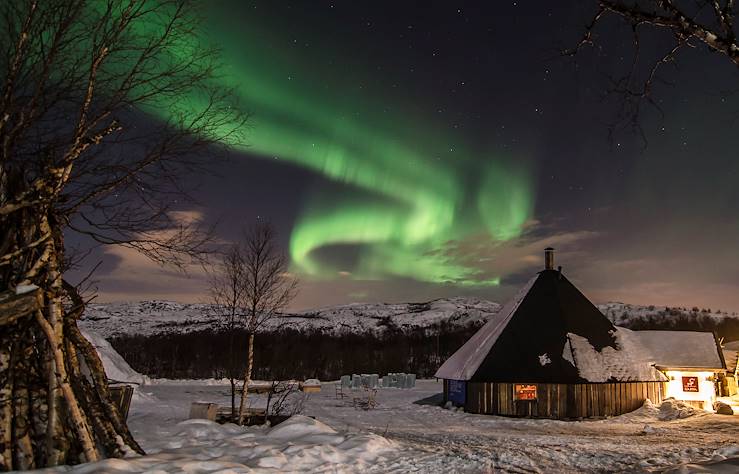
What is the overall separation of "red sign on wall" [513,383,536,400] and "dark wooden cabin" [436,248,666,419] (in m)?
0.03

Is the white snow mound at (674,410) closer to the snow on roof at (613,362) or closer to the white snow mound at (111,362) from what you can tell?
the snow on roof at (613,362)

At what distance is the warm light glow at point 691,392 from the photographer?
2805cm

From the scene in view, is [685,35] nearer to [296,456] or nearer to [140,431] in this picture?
[296,456]

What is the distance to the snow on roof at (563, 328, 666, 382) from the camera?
84.4 feet

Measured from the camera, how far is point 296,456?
868cm

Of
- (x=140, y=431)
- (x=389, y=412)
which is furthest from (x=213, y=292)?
(x=389, y=412)

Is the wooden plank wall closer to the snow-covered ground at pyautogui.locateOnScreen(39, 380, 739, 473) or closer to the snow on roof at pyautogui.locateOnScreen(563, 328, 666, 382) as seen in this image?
the snow on roof at pyautogui.locateOnScreen(563, 328, 666, 382)

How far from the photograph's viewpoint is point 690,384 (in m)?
28.2

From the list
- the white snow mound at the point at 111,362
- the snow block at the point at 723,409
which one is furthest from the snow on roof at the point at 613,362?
the white snow mound at the point at 111,362

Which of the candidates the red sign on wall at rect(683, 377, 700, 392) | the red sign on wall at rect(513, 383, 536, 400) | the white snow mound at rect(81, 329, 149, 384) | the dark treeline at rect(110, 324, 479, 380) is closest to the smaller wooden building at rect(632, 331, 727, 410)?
the red sign on wall at rect(683, 377, 700, 392)

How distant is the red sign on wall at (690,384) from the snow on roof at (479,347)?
888 cm

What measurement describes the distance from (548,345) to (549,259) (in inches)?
253

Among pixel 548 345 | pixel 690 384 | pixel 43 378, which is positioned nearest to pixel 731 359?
pixel 690 384

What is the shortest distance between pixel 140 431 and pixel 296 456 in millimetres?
3833
